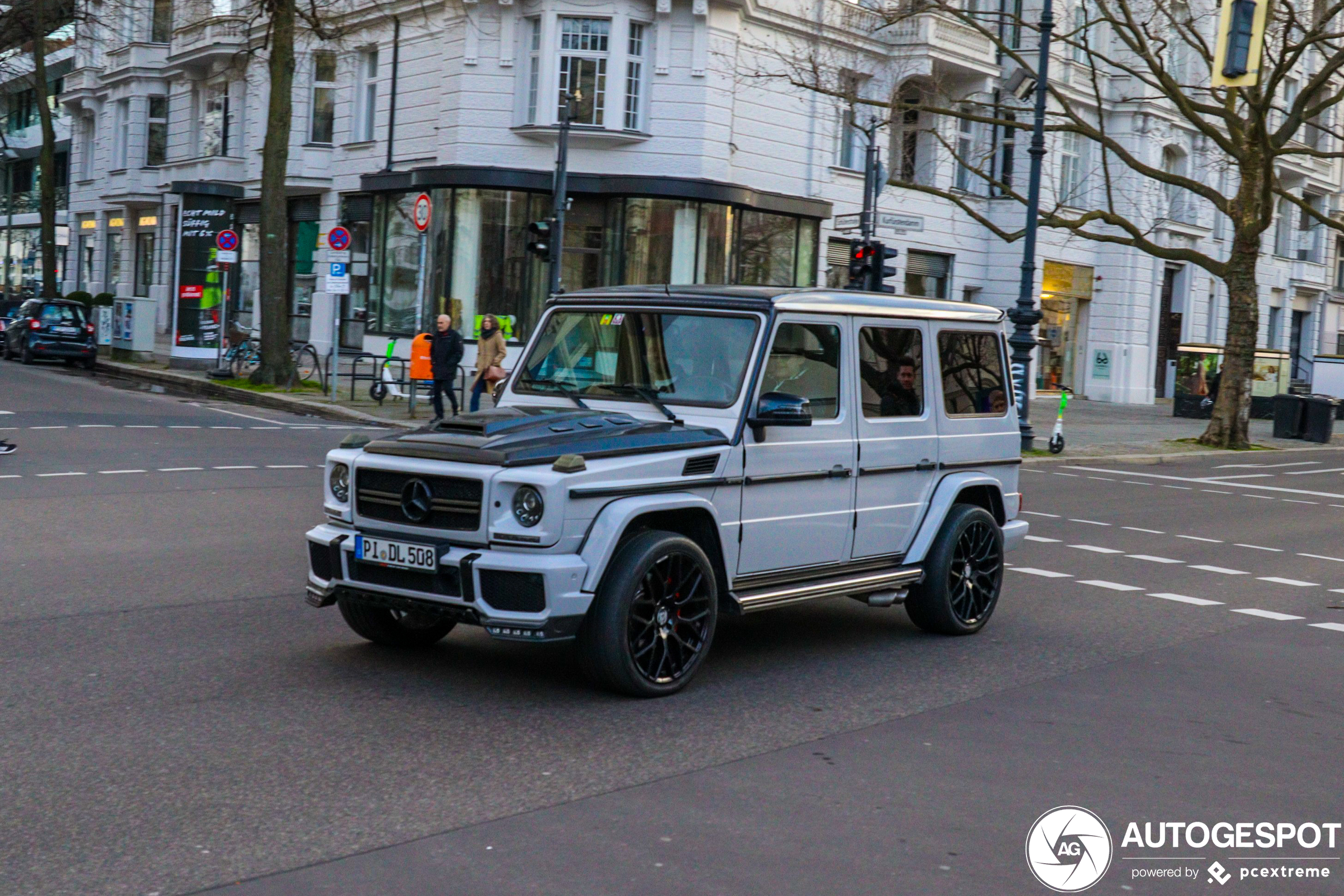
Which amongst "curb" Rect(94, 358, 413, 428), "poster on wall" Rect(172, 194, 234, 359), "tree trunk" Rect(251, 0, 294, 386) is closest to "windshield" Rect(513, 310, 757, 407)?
"curb" Rect(94, 358, 413, 428)

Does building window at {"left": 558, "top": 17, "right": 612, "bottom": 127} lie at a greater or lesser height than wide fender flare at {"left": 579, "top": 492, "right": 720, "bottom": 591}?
greater

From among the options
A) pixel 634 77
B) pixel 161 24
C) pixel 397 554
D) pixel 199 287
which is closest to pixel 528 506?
pixel 397 554

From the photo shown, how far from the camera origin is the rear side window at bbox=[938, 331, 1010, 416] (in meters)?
8.24

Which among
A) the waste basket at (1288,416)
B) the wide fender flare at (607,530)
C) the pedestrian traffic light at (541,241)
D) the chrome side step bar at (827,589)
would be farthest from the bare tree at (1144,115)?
the wide fender flare at (607,530)

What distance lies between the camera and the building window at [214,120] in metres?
41.1

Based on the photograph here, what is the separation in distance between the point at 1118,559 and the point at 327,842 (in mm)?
8871

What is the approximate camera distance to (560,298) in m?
7.68

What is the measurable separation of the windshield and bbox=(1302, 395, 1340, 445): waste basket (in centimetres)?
2904

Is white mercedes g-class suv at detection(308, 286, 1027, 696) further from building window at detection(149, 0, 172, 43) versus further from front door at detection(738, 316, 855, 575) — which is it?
building window at detection(149, 0, 172, 43)

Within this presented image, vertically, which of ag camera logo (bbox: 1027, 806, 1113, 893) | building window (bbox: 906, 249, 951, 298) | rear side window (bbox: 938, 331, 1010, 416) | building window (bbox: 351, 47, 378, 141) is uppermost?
building window (bbox: 351, 47, 378, 141)

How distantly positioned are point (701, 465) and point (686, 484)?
0.45 feet

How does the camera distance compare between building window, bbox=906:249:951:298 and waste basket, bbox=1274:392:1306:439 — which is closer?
waste basket, bbox=1274:392:1306:439

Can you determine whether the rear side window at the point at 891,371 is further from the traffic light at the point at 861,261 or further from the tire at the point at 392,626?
the traffic light at the point at 861,261

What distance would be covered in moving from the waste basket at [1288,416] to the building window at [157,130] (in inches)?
1266
